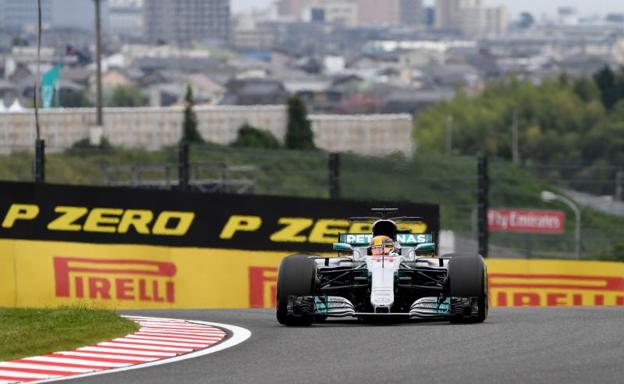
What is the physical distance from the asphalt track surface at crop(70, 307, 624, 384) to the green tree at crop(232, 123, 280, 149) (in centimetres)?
6584

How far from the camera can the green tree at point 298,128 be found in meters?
88.1

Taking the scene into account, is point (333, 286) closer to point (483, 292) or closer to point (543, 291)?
point (483, 292)

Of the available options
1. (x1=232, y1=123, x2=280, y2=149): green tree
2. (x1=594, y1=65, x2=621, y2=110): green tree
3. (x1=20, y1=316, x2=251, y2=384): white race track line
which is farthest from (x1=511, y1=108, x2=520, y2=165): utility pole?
(x1=20, y1=316, x2=251, y2=384): white race track line

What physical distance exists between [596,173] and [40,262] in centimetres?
9323

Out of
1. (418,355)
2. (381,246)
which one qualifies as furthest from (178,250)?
(418,355)

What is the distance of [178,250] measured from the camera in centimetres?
3000

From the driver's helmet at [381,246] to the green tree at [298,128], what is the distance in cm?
6737

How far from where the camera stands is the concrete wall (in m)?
86.8

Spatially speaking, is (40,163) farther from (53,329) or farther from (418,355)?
(418,355)

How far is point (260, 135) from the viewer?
288 ft

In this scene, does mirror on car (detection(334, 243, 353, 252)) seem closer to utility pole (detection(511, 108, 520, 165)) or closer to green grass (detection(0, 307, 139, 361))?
green grass (detection(0, 307, 139, 361))

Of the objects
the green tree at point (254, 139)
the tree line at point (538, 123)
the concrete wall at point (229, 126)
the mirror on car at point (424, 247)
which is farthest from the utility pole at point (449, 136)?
the mirror on car at point (424, 247)

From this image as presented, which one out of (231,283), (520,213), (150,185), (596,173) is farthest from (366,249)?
(596,173)

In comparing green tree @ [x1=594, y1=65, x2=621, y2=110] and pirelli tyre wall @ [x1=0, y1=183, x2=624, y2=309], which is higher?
pirelli tyre wall @ [x1=0, y1=183, x2=624, y2=309]
